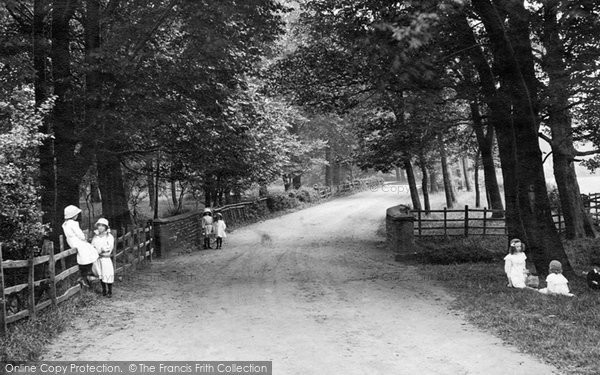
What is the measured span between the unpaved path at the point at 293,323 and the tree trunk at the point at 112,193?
252 cm

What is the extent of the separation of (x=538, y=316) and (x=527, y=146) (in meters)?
4.46

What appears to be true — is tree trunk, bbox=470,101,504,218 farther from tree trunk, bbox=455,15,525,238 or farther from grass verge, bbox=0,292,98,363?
grass verge, bbox=0,292,98,363

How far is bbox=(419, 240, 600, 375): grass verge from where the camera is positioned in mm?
6262

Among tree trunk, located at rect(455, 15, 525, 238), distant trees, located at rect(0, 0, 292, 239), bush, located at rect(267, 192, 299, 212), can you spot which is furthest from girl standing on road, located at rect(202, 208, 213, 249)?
bush, located at rect(267, 192, 299, 212)

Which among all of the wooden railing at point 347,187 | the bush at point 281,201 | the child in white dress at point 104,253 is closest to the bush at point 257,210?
the bush at point 281,201

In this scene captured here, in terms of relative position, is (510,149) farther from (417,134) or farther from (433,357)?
(433,357)

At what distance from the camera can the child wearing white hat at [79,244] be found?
9.49m

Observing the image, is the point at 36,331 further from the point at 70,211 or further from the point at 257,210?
the point at 257,210

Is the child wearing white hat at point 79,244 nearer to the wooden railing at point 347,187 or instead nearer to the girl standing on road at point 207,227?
the girl standing on road at point 207,227

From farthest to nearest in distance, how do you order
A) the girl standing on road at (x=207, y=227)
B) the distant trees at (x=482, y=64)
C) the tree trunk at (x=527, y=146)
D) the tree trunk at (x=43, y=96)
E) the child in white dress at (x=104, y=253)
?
the girl standing on road at (x=207, y=227) → the tree trunk at (x=43, y=96) → the tree trunk at (x=527, y=146) → the child in white dress at (x=104, y=253) → the distant trees at (x=482, y=64)

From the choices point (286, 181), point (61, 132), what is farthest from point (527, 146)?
point (286, 181)

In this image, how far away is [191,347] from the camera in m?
6.87

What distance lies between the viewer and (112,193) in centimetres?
1709

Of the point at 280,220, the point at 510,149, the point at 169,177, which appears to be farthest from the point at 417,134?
the point at 280,220
